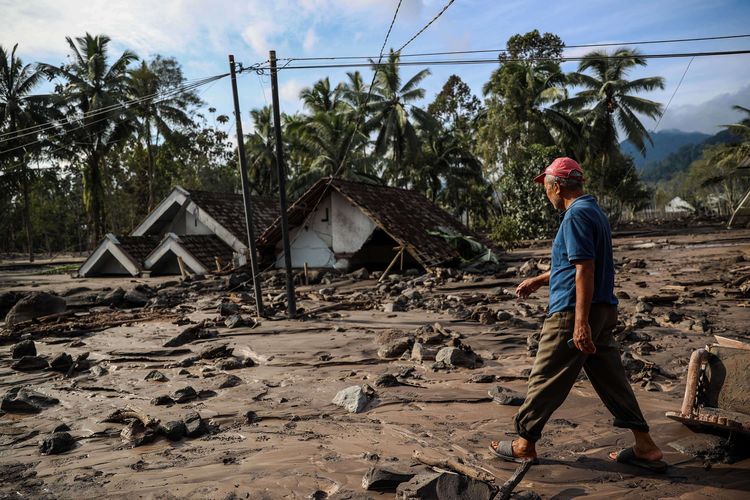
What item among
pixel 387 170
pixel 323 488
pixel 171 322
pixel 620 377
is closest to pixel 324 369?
pixel 323 488

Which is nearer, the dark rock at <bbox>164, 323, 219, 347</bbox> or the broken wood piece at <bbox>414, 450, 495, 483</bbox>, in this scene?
the broken wood piece at <bbox>414, 450, 495, 483</bbox>

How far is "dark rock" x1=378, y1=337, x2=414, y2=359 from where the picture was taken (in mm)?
6215

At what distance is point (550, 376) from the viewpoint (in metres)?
3.15

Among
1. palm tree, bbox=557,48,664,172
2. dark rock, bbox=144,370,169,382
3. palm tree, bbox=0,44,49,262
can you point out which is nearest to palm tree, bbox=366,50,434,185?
palm tree, bbox=557,48,664,172

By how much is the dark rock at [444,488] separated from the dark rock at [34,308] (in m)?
10.5

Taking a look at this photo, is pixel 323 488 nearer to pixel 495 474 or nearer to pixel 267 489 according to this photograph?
pixel 267 489

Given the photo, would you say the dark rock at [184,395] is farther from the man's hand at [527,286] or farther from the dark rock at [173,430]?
the man's hand at [527,286]

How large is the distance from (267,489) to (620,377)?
90.6 inches

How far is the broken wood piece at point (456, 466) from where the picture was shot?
309 centimetres

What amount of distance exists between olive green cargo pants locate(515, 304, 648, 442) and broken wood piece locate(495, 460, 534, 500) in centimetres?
19

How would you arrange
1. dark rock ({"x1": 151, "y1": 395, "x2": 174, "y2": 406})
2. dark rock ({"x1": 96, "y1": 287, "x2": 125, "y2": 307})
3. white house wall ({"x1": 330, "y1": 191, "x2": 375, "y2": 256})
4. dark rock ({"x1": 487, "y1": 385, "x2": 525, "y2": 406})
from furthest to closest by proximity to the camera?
white house wall ({"x1": 330, "y1": 191, "x2": 375, "y2": 256}) < dark rock ({"x1": 96, "y1": 287, "x2": 125, "y2": 307}) < dark rock ({"x1": 151, "y1": 395, "x2": 174, "y2": 406}) < dark rock ({"x1": 487, "y1": 385, "x2": 525, "y2": 406})

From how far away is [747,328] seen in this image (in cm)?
657

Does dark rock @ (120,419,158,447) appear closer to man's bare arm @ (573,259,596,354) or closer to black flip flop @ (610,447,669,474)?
man's bare arm @ (573,259,596,354)

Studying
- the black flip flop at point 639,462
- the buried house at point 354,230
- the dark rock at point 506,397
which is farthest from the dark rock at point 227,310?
the black flip flop at point 639,462
